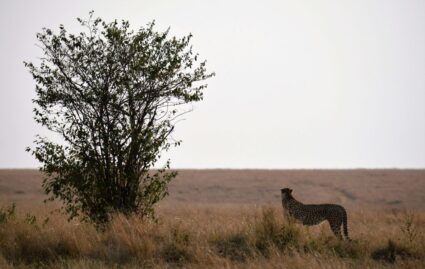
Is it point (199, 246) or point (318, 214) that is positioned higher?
point (318, 214)

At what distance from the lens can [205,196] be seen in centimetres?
4012

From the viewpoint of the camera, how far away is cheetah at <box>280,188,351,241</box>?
41.5ft

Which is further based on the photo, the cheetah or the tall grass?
the cheetah

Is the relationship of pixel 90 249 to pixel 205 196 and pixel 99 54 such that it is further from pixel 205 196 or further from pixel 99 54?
pixel 205 196

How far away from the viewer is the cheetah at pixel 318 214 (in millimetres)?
12664

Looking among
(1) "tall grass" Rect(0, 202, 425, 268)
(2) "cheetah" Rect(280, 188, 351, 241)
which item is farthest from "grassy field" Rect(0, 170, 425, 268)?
(2) "cheetah" Rect(280, 188, 351, 241)

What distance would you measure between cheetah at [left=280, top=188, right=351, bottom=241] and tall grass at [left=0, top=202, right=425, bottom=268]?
0.62 m

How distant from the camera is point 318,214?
513 inches

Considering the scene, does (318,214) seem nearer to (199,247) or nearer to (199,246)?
(199,246)

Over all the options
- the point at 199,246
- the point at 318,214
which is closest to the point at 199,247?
the point at 199,246

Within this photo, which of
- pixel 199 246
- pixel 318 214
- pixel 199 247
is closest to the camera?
pixel 199 247

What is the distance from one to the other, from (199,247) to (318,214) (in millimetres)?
3664

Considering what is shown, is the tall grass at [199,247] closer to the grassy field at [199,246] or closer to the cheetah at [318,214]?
the grassy field at [199,246]

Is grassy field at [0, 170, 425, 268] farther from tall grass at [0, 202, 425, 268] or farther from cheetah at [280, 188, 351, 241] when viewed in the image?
cheetah at [280, 188, 351, 241]
